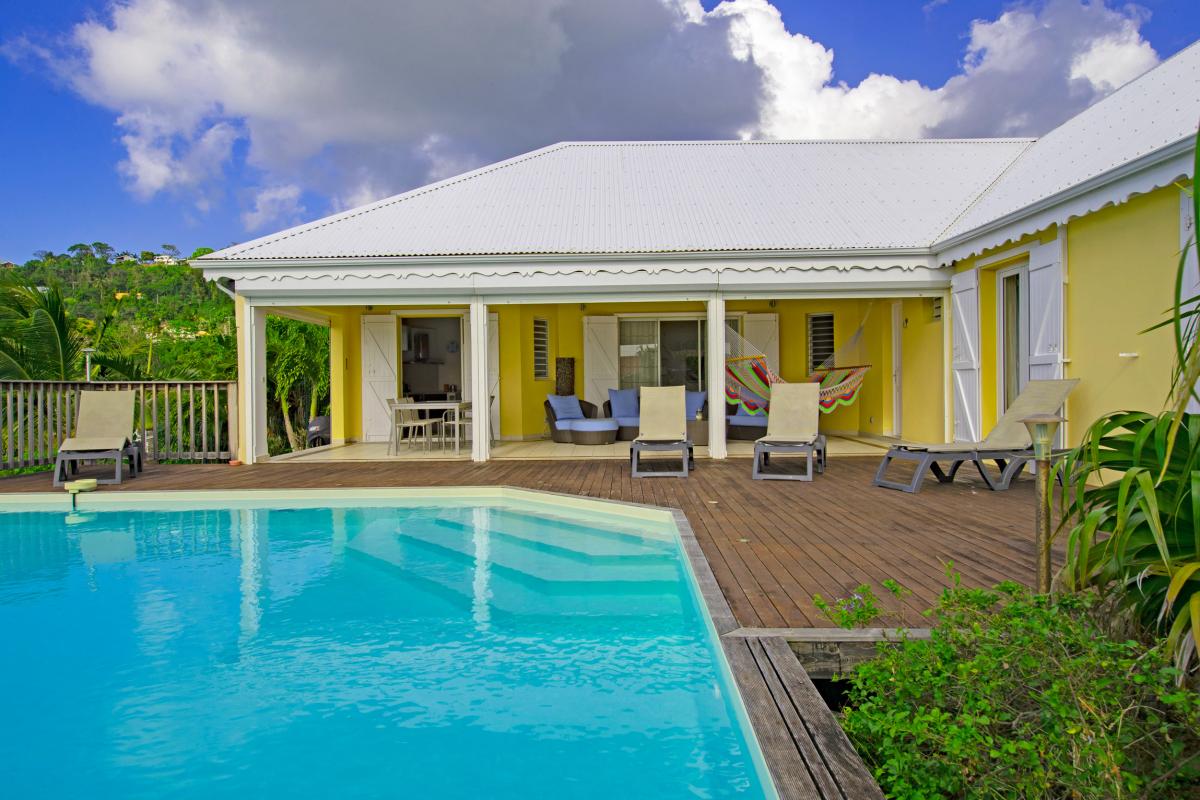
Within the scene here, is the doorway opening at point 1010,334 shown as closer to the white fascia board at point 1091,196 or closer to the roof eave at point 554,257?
the white fascia board at point 1091,196

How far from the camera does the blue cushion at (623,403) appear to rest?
38.1 ft

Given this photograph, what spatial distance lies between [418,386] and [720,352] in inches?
360

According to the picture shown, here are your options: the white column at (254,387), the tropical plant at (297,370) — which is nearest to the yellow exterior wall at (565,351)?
the tropical plant at (297,370)

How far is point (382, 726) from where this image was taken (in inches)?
107

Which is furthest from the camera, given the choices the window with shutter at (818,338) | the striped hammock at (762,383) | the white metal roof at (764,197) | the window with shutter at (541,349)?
the window with shutter at (818,338)

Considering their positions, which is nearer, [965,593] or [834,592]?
[965,593]

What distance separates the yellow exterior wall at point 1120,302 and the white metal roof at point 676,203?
109 inches

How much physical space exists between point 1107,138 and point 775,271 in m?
3.47

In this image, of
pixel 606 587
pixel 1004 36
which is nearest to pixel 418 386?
pixel 606 587

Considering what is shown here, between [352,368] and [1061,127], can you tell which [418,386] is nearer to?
[352,368]

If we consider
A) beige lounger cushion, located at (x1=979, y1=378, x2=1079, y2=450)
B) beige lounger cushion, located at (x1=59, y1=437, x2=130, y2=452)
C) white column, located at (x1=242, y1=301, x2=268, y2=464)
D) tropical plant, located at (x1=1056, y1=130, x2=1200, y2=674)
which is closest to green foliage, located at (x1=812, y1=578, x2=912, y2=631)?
tropical plant, located at (x1=1056, y1=130, x2=1200, y2=674)

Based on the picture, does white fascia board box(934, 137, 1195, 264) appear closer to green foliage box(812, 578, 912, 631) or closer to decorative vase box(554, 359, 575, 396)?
green foliage box(812, 578, 912, 631)

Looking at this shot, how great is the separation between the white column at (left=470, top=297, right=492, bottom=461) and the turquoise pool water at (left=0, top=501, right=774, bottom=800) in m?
3.67

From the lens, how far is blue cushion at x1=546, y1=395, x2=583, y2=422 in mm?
11273
